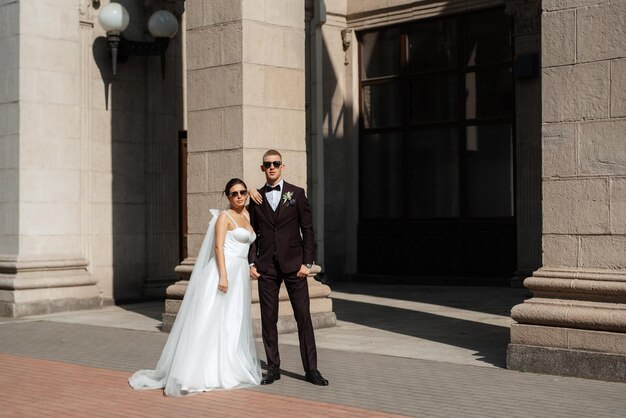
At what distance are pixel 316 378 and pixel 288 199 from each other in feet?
5.70

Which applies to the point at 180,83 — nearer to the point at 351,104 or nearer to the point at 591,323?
the point at 351,104

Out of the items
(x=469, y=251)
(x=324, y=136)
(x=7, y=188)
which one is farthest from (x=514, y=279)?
(x=7, y=188)

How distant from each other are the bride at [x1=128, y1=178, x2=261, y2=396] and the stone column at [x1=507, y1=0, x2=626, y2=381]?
2682mm

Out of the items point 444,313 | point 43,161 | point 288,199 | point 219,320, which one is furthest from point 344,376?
point 43,161

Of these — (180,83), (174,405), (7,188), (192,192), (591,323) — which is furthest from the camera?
(180,83)

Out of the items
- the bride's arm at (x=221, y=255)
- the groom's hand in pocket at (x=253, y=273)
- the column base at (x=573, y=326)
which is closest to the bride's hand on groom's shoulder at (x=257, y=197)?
the bride's arm at (x=221, y=255)

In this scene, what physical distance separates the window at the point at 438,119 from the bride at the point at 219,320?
12.2 m

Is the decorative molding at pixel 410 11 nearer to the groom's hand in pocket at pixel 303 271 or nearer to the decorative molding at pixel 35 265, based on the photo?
the decorative molding at pixel 35 265

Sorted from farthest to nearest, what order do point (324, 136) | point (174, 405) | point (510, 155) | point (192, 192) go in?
1. point (324, 136)
2. point (510, 155)
3. point (192, 192)
4. point (174, 405)

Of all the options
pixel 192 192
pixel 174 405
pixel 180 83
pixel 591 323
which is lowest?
Answer: pixel 174 405

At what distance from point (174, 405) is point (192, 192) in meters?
5.79

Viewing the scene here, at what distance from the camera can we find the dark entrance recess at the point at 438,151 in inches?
862

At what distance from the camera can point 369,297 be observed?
19.8 metres

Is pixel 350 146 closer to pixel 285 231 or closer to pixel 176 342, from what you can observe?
pixel 285 231
